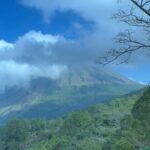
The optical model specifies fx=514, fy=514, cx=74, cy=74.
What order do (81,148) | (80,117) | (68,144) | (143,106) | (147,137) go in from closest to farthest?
(147,137) → (143,106) → (81,148) → (68,144) → (80,117)

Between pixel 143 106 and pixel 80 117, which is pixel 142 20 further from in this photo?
pixel 80 117

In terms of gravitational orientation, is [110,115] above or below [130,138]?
above

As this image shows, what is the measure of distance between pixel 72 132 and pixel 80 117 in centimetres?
1072

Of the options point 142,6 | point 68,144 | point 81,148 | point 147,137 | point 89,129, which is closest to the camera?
point 142,6

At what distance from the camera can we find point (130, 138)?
203ft

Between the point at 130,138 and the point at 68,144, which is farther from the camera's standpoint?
the point at 68,144

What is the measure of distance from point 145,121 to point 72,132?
118 metres

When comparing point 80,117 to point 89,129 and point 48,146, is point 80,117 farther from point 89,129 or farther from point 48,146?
point 48,146

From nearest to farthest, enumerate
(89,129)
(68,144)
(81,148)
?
(81,148) < (68,144) < (89,129)

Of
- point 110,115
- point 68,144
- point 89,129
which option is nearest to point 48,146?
point 68,144

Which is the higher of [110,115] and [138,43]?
[110,115]

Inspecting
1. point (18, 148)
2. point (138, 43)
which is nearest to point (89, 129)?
point (18, 148)

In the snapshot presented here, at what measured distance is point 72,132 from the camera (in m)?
176

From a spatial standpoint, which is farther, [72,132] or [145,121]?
[72,132]
